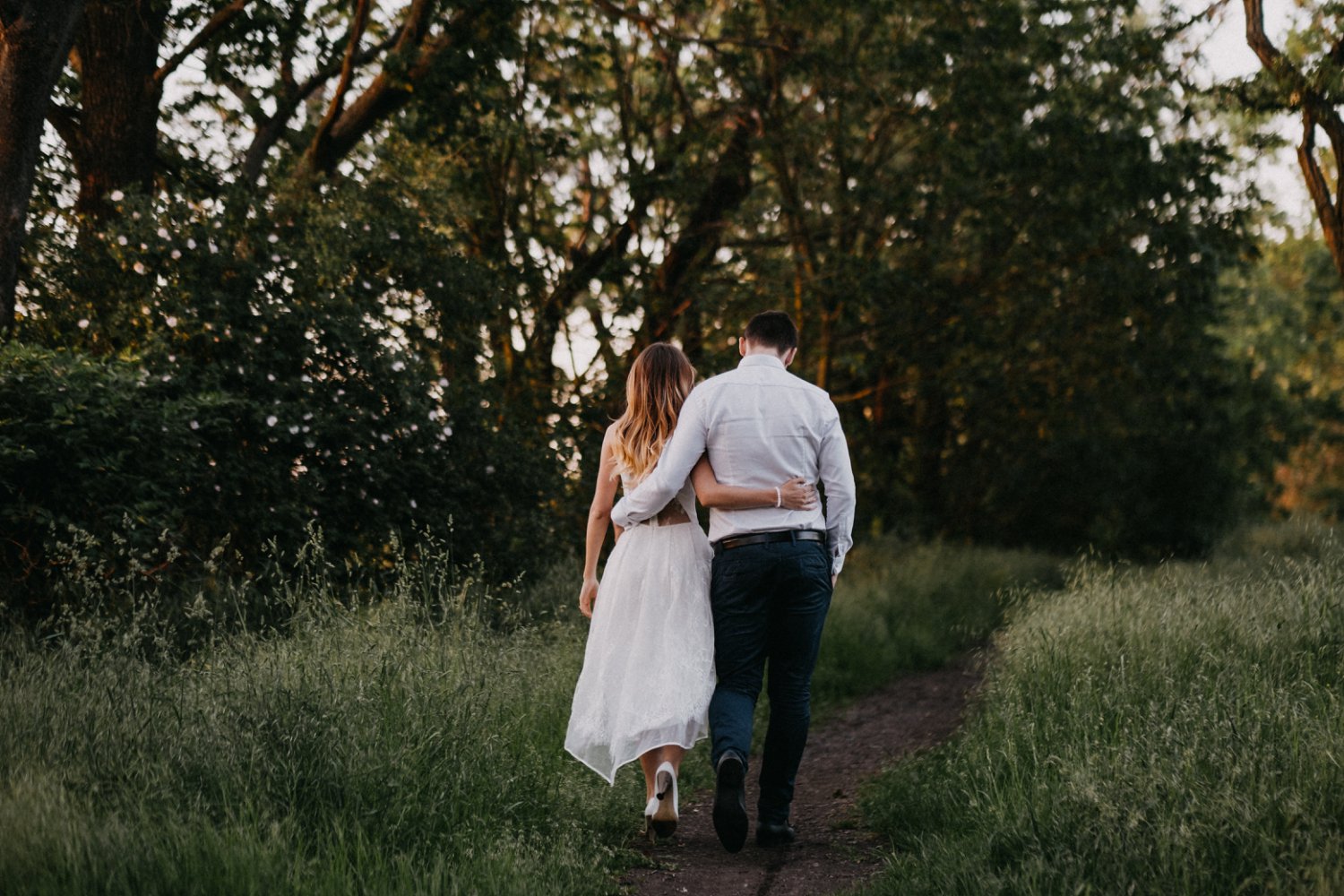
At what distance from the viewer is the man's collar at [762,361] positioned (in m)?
5.46

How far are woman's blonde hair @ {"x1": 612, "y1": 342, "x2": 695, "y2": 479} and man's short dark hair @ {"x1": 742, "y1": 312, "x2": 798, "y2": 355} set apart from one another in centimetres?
36

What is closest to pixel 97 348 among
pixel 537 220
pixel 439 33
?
pixel 439 33

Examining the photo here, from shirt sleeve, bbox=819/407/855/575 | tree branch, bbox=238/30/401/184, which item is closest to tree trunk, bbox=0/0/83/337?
tree branch, bbox=238/30/401/184

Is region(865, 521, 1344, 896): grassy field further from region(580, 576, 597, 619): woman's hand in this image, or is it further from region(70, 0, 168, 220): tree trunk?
region(70, 0, 168, 220): tree trunk

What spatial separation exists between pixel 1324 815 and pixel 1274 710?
96 cm

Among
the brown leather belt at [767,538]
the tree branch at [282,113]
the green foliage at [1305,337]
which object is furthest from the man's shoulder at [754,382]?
the green foliage at [1305,337]

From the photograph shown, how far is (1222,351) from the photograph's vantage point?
24.4 m

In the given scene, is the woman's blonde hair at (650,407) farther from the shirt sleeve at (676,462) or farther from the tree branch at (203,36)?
the tree branch at (203,36)

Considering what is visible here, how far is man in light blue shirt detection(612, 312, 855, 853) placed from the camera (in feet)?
17.2

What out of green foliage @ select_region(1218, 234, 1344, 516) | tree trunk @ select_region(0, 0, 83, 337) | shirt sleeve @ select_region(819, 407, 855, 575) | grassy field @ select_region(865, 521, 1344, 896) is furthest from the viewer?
green foliage @ select_region(1218, 234, 1344, 516)

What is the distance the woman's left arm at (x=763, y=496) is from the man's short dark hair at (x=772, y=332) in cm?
64

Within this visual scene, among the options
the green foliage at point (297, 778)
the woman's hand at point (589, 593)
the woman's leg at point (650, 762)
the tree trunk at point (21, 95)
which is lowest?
the woman's leg at point (650, 762)

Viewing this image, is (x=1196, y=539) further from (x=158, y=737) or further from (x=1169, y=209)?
(x=158, y=737)

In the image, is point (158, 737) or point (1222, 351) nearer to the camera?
point (158, 737)
